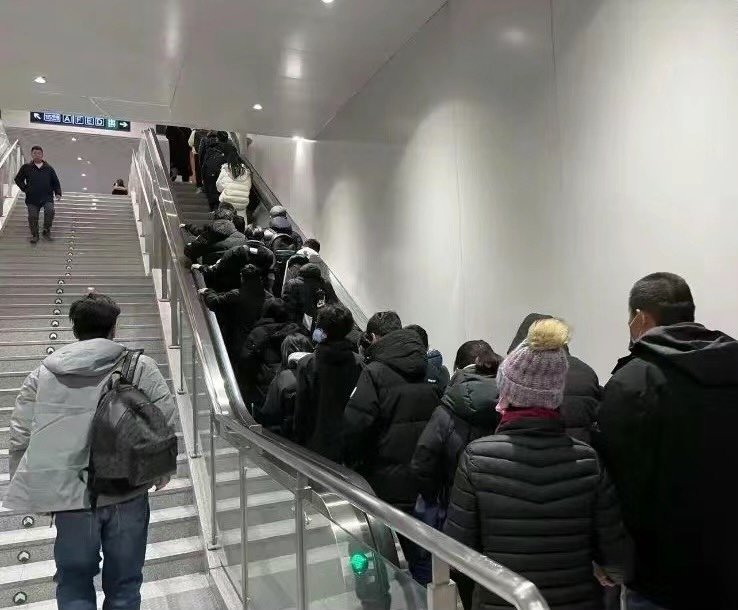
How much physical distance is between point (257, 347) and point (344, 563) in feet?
8.98

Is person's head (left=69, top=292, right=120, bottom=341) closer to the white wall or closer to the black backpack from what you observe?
the black backpack

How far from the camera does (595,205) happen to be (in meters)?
3.35

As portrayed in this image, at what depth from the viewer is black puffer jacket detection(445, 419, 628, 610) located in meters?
1.39

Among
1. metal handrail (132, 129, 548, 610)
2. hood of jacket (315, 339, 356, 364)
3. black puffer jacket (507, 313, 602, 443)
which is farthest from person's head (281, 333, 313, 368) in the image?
black puffer jacket (507, 313, 602, 443)

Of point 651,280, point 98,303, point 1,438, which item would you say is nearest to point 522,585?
point 651,280

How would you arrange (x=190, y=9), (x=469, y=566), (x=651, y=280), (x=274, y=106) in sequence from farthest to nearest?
(x=274, y=106) → (x=190, y=9) → (x=651, y=280) → (x=469, y=566)

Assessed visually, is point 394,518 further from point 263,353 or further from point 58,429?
point 263,353

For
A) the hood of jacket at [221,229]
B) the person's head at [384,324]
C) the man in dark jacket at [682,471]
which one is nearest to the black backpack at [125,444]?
the person's head at [384,324]

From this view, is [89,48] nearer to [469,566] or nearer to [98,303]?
[98,303]

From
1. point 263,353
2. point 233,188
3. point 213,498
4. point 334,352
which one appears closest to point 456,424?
point 334,352

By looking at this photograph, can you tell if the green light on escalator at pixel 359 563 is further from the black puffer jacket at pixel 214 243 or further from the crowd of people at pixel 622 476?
the black puffer jacket at pixel 214 243

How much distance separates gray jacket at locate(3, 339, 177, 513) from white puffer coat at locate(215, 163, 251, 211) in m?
5.68

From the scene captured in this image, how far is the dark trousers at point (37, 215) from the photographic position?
7.94m

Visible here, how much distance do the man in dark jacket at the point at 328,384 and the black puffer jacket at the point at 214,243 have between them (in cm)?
243
